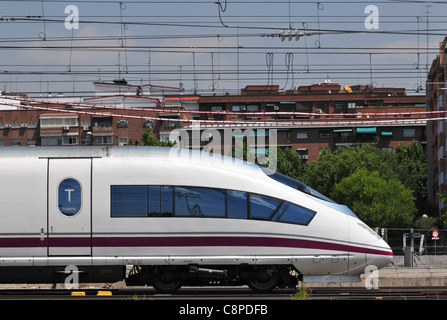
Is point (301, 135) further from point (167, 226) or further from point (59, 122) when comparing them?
point (167, 226)

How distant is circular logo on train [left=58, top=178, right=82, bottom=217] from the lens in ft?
57.1

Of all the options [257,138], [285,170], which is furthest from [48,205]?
[257,138]

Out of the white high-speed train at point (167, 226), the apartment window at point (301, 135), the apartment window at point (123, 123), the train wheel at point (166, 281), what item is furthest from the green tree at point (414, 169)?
the train wheel at point (166, 281)

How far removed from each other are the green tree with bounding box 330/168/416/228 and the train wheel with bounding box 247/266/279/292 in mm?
57619

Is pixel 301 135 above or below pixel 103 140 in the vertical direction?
above

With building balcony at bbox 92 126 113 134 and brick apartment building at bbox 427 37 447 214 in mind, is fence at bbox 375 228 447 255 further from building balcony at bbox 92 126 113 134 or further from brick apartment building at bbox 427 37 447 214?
building balcony at bbox 92 126 113 134

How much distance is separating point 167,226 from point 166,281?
129 cm

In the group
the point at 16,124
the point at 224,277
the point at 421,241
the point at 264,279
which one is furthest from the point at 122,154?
the point at 16,124

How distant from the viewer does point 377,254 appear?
17734 millimetres

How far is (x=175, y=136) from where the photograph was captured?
9606cm

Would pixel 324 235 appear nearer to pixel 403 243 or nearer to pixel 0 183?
pixel 0 183

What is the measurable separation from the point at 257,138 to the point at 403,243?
66.1m

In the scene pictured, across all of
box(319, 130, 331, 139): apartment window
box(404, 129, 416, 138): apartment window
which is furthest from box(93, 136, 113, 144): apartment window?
box(404, 129, 416, 138): apartment window
